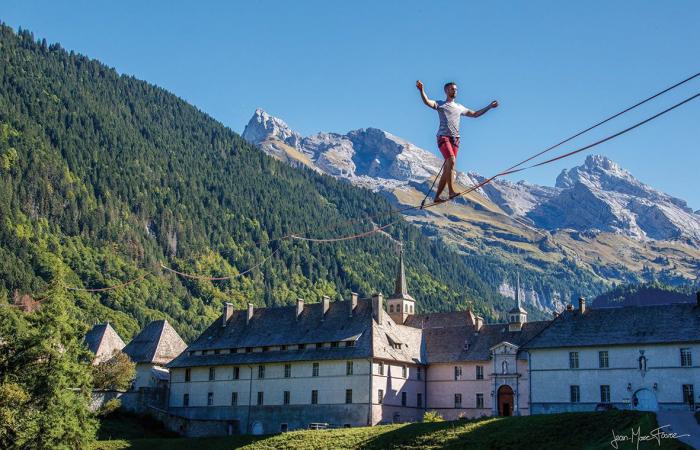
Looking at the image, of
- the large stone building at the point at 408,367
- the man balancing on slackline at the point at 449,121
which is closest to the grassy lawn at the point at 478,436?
the large stone building at the point at 408,367

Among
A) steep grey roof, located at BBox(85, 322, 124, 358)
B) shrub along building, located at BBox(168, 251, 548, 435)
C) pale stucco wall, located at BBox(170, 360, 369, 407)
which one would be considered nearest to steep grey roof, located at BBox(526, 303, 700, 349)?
shrub along building, located at BBox(168, 251, 548, 435)

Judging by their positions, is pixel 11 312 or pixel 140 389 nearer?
pixel 11 312

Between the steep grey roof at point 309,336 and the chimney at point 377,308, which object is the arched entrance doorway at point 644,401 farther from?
the chimney at point 377,308

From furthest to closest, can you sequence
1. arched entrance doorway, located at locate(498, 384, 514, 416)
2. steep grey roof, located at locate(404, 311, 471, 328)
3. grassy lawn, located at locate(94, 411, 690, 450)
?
steep grey roof, located at locate(404, 311, 471, 328) → arched entrance doorway, located at locate(498, 384, 514, 416) → grassy lawn, located at locate(94, 411, 690, 450)

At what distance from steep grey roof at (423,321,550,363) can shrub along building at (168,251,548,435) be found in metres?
0.12

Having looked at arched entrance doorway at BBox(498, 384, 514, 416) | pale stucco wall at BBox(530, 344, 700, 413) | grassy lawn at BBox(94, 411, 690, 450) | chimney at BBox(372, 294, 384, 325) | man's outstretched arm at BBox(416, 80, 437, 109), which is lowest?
grassy lawn at BBox(94, 411, 690, 450)

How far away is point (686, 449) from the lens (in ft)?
150

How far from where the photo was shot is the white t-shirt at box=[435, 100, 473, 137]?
22170mm

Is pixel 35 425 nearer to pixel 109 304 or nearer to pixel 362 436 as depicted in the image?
pixel 362 436

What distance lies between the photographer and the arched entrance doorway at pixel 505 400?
91.1 metres

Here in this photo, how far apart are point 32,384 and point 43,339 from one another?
3.58 m

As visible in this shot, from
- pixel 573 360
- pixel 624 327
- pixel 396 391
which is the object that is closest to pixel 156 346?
pixel 396 391

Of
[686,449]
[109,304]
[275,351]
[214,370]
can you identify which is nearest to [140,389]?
[214,370]

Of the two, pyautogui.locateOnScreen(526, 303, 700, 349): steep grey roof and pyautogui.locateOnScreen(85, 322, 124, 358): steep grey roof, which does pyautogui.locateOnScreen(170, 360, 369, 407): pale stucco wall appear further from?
pyautogui.locateOnScreen(526, 303, 700, 349): steep grey roof
